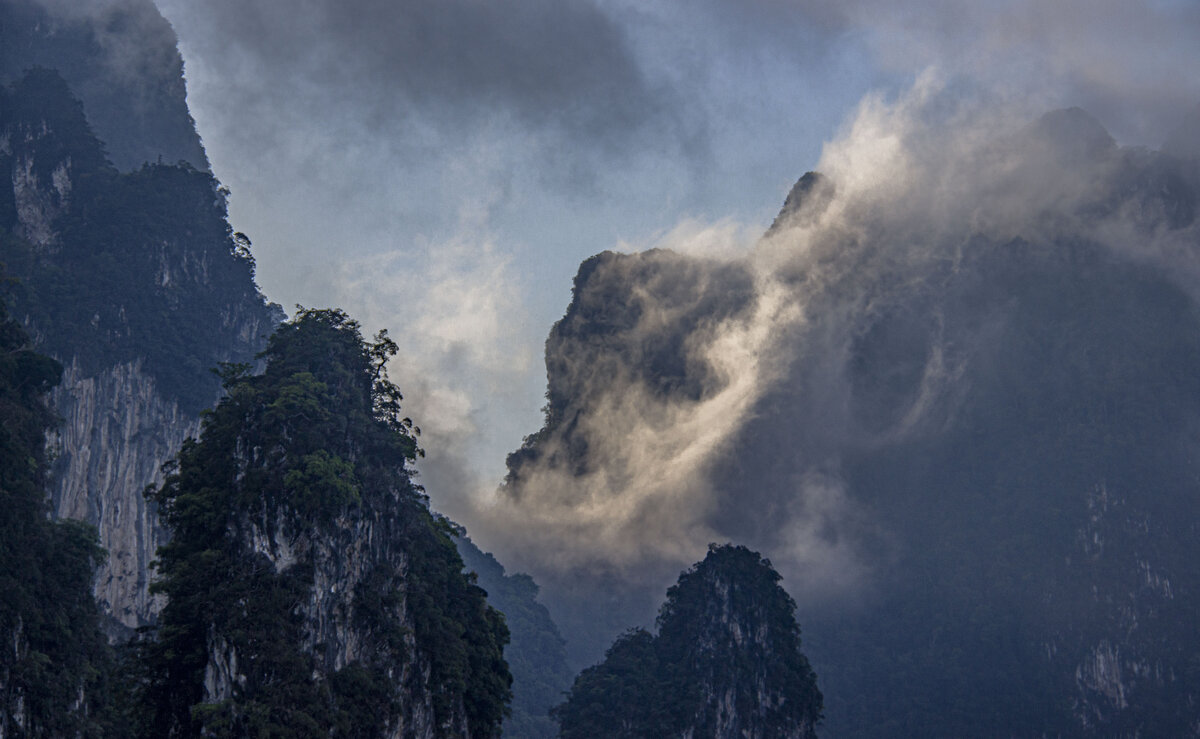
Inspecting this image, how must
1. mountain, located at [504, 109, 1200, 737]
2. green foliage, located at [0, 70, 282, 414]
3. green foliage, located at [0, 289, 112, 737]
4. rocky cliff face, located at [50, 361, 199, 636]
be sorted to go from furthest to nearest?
mountain, located at [504, 109, 1200, 737] < green foliage, located at [0, 70, 282, 414] < rocky cliff face, located at [50, 361, 199, 636] < green foliage, located at [0, 289, 112, 737]

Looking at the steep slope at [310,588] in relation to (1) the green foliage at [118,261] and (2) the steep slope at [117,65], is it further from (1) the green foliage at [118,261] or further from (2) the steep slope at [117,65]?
(2) the steep slope at [117,65]

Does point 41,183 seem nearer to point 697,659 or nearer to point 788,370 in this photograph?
point 697,659

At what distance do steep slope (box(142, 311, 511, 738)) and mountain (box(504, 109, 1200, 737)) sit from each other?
88.8 metres

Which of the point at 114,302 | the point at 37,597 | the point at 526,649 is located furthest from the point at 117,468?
the point at 526,649

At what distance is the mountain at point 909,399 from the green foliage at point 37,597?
10325cm

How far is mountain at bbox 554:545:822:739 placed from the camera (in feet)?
295

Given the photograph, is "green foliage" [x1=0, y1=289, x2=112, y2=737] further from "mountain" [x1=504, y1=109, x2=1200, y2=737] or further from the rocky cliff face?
"mountain" [x1=504, y1=109, x2=1200, y2=737]

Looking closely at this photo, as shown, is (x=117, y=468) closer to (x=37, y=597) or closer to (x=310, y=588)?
(x=37, y=597)

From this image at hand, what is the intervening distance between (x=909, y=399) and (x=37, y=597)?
450ft

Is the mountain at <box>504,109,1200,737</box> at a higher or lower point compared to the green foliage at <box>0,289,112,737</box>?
higher

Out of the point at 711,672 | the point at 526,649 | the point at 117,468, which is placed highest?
the point at 526,649

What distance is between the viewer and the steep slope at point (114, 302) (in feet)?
279

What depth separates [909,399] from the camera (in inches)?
6585

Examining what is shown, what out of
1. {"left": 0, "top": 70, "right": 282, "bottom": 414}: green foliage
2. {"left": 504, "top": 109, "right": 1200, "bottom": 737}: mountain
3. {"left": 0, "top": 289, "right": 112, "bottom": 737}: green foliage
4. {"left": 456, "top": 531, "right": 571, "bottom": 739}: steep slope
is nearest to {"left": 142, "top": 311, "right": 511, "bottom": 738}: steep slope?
{"left": 0, "top": 289, "right": 112, "bottom": 737}: green foliage
